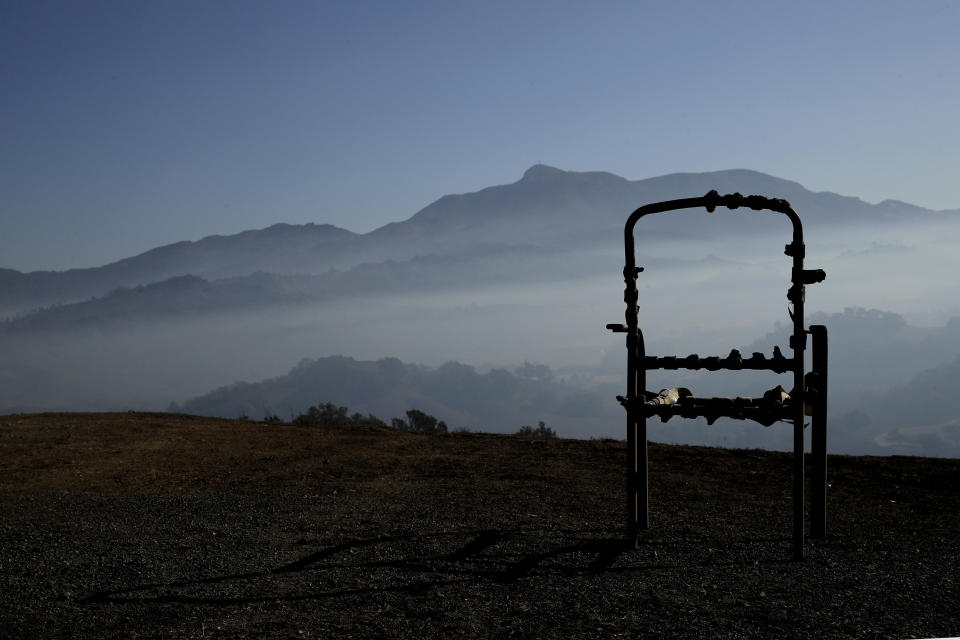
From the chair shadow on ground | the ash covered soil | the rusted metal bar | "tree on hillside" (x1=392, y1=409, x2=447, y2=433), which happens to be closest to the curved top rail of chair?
the rusted metal bar

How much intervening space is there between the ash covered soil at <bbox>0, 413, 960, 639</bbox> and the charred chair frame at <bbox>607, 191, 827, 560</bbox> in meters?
0.57

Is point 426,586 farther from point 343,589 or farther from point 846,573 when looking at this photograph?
point 846,573

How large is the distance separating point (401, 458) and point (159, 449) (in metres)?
4.62

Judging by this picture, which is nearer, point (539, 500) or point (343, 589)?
point (343, 589)

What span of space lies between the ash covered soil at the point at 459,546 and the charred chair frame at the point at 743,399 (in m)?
0.57

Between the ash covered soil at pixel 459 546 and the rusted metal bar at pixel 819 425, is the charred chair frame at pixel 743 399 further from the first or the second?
the ash covered soil at pixel 459 546

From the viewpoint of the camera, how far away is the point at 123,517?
9.41 meters

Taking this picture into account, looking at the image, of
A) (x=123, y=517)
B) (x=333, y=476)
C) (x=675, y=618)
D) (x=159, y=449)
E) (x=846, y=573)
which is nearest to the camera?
(x=675, y=618)

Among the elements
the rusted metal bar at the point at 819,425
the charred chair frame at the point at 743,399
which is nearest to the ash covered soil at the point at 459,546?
the rusted metal bar at the point at 819,425

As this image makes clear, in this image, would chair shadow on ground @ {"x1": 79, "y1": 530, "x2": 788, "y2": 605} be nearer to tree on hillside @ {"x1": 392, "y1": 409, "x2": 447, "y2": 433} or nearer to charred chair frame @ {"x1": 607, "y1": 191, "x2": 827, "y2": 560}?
charred chair frame @ {"x1": 607, "y1": 191, "x2": 827, "y2": 560}

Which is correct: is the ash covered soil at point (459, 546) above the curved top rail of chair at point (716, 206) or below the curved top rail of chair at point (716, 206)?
below

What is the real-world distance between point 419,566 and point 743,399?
3.57m

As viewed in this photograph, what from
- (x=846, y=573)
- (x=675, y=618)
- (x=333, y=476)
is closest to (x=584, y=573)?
(x=675, y=618)

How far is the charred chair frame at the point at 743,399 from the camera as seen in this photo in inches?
288
